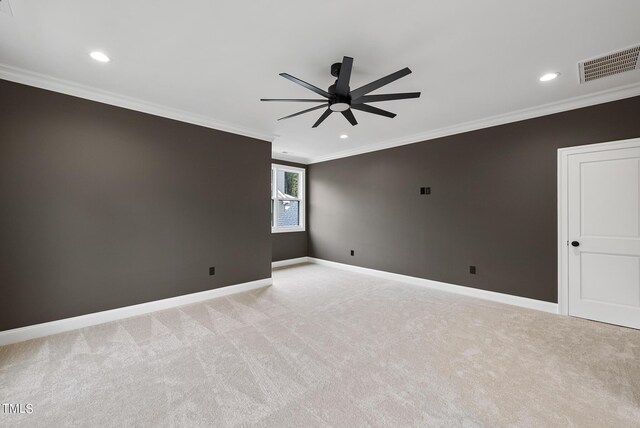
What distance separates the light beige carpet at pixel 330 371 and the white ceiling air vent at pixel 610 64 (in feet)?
8.82

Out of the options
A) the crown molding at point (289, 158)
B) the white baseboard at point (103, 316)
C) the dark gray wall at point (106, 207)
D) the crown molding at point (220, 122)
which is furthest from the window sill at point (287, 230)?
the crown molding at point (220, 122)

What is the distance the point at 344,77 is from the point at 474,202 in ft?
10.2

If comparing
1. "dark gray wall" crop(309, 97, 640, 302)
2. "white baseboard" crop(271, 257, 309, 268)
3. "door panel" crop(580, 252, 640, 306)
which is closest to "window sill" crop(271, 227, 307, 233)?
"white baseboard" crop(271, 257, 309, 268)

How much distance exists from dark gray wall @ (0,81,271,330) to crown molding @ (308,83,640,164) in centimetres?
292

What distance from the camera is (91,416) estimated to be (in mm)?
1698

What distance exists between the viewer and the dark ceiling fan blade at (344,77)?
6.27 feet

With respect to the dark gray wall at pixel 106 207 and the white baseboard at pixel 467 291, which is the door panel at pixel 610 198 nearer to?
the white baseboard at pixel 467 291

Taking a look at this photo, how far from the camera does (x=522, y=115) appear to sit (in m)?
3.63

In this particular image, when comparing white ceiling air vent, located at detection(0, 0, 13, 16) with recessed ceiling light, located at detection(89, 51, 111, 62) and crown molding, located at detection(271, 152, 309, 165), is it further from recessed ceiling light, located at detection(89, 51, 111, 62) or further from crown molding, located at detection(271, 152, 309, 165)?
crown molding, located at detection(271, 152, 309, 165)

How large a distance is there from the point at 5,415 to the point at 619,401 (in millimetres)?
4130

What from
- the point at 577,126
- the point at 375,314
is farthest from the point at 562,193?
the point at 375,314

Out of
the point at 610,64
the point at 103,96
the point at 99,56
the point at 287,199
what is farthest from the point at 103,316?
the point at 610,64

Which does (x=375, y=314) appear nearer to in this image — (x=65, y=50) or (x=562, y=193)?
(x=562, y=193)

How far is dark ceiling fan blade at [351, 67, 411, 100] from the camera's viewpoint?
2018 mm
